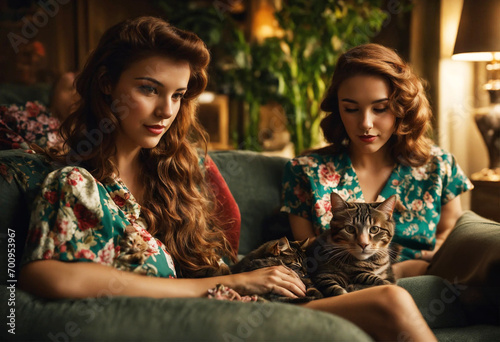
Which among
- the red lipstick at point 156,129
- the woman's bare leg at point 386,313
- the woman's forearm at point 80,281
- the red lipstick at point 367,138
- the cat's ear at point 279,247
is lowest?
the woman's bare leg at point 386,313

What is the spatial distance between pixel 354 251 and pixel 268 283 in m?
0.29

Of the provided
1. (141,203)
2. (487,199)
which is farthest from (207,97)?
(141,203)

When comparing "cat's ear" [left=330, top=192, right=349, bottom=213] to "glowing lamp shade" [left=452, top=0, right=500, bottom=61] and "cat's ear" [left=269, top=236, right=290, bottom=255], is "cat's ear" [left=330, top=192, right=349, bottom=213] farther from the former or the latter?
"glowing lamp shade" [left=452, top=0, right=500, bottom=61]

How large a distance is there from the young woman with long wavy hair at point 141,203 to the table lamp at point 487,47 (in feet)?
5.30

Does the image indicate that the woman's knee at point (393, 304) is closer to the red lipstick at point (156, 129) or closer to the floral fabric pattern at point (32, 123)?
the red lipstick at point (156, 129)

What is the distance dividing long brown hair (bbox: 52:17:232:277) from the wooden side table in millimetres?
1545

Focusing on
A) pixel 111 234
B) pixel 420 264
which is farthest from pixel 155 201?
pixel 420 264

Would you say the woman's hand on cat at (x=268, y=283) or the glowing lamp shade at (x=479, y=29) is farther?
the glowing lamp shade at (x=479, y=29)

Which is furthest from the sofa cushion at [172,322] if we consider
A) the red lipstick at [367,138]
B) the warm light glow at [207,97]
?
the warm light glow at [207,97]

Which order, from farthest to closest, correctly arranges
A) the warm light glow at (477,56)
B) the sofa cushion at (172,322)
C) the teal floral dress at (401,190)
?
the warm light glow at (477,56) < the teal floral dress at (401,190) < the sofa cushion at (172,322)

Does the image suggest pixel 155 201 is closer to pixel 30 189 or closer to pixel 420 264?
pixel 30 189

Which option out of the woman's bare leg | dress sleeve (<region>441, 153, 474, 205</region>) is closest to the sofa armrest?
dress sleeve (<region>441, 153, 474, 205</region>)

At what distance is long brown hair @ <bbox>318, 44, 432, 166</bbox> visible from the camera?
5.64 ft

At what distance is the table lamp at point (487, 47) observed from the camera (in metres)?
2.43
